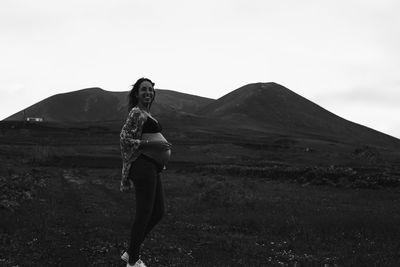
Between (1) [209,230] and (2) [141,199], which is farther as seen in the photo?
(1) [209,230]

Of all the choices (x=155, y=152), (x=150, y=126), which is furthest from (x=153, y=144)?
(x=150, y=126)

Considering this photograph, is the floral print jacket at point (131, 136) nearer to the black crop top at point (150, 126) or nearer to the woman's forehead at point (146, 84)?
the black crop top at point (150, 126)

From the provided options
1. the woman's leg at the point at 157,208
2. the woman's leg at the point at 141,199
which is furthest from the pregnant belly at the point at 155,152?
the woman's leg at the point at 157,208

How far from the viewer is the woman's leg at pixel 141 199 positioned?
29.6ft

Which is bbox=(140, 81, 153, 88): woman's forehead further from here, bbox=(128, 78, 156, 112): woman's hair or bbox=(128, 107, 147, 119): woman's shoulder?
bbox=(128, 107, 147, 119): woman's shoulder

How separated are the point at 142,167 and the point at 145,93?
1578 mm

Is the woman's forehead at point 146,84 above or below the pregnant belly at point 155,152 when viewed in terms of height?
above

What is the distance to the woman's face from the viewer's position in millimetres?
9578

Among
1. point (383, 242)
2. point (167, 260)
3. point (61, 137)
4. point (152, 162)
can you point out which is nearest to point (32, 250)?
point (167, 260)

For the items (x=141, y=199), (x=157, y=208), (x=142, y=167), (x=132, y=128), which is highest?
(x=132, y=128)

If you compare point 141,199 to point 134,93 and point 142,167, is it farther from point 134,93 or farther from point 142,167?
point 134,93

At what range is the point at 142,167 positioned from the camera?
9086 millimetres

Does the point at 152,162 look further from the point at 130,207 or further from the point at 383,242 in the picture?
the point at 130,207

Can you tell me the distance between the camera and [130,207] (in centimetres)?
2283
